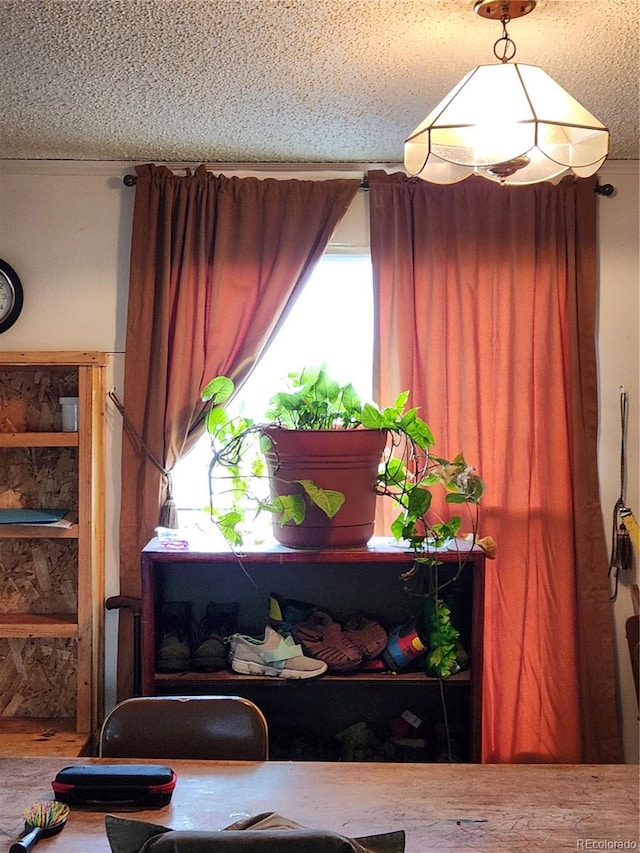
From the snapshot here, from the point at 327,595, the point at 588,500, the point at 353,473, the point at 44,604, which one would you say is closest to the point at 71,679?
the point at 44,604

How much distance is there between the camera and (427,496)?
232cm

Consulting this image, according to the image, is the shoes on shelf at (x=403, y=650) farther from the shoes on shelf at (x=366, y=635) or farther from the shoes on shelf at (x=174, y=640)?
the shoes on shelf at (x=174, y=640)

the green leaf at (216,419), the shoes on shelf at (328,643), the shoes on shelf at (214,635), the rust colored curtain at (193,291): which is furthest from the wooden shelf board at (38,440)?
the shoes on shelf at (328,643)

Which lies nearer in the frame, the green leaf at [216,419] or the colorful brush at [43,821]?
the colorful brush at [43,821]

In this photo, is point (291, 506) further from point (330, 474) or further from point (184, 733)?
point (184, 733)

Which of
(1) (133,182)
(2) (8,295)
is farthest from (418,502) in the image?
(2) (8,295)

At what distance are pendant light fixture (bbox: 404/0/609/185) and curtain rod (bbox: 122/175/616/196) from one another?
1.09 metres

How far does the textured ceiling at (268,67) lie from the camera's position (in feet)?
5.63

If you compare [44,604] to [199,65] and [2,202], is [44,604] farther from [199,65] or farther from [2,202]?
[199,65]

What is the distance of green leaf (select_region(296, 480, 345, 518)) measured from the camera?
7.38ft

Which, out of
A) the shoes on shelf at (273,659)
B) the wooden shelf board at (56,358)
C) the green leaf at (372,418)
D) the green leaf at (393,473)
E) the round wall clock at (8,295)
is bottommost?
the shoes on shelf at (273,659)

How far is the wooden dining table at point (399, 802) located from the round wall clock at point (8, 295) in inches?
61.8

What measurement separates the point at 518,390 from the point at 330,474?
0.80 meters

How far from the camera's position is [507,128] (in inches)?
59.1
